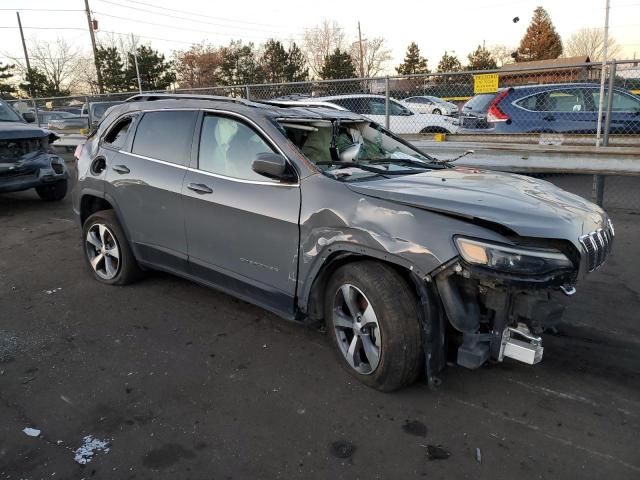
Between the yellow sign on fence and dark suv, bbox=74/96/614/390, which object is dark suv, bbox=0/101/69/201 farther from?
the yellow sign on fence

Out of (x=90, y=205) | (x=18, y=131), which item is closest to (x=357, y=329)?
(x=90, y=205)

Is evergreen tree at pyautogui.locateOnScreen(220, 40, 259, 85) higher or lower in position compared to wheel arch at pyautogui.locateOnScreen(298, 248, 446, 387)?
higher

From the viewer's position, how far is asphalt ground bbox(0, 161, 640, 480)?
2537 mm

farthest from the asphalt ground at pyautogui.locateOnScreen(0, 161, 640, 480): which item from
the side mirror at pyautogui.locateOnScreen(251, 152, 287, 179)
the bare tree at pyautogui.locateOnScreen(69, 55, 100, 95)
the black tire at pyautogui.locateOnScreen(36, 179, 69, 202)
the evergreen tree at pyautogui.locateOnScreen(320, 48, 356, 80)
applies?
the bare tree at pyautogui.locateOnScreen(69, 55, 100, 95)

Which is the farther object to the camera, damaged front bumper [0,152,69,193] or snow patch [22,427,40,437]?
damaged front bumper [0,152,69,193]

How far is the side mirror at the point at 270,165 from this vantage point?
326cm

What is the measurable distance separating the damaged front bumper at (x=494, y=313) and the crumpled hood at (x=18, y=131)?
777cm

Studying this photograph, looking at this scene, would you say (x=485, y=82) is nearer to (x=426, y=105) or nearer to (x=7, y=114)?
(x=426, y=105)

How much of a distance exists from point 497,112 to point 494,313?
8.58 meters

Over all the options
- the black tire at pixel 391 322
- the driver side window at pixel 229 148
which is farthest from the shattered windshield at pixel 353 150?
the black tire at pixel 391 322

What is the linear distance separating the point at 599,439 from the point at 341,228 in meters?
1.80

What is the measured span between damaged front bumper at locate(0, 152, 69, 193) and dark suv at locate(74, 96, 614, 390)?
419 centimetres

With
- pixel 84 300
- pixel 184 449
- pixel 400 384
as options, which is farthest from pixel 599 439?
pixel 84 300

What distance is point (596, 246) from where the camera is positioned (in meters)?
2.98
